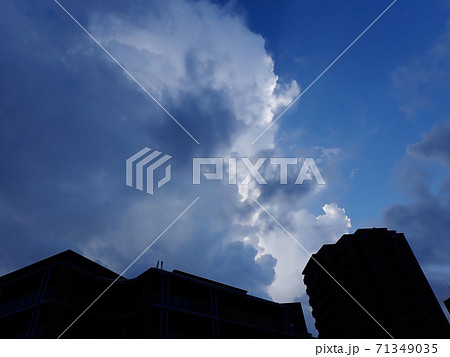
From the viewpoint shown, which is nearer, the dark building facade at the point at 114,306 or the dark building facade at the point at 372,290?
the dark building facade at the point at 114,306

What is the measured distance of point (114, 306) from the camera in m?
24.9

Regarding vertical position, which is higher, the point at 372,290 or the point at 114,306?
the point at 372,290

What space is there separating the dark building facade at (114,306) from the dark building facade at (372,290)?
2232 cm

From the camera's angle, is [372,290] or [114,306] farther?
[372,290]

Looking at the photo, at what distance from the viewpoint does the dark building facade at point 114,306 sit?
71.2 ft

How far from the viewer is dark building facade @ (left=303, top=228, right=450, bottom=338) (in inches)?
1693

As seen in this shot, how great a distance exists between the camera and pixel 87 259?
2745cm

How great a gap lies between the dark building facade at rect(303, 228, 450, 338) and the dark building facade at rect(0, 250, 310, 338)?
22.3 meters

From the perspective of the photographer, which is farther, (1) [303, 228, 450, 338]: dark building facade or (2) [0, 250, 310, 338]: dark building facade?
(1) [303, 228, 450, 338]: dark building facade

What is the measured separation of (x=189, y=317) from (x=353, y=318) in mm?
31787

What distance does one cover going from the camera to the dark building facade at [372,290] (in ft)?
141

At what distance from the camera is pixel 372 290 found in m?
46.7

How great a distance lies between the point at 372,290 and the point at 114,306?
131 feet
